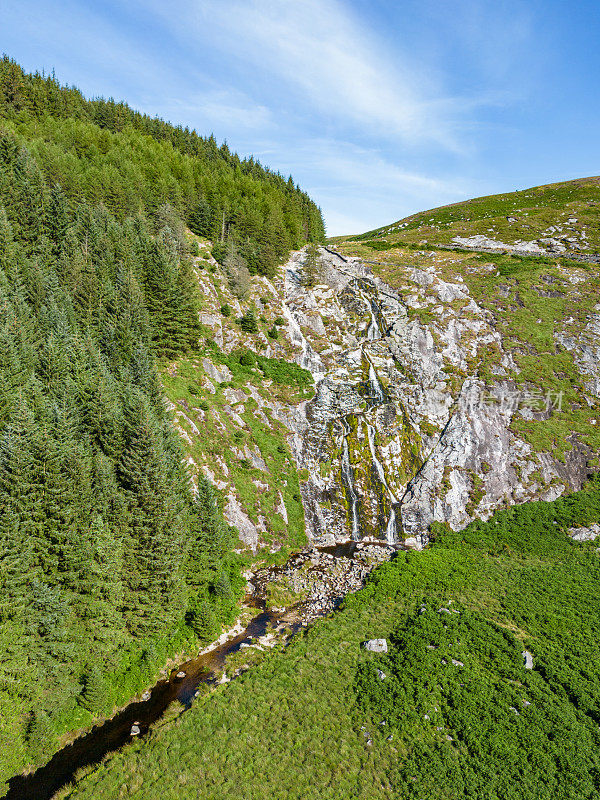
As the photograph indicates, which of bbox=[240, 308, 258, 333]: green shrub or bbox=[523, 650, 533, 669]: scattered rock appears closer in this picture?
bbox=[523, 650, 533, 669]: scattered rock

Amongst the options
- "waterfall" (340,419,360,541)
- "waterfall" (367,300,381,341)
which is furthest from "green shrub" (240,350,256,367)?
"waterfall" (367,300,381,341)

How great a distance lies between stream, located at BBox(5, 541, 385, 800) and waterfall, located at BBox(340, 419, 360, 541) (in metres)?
9.42

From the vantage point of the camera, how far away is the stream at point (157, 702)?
17547 mm

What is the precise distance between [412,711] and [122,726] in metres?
16.9

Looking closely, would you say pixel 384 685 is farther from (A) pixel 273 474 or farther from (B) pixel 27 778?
(A) pixel 273 474

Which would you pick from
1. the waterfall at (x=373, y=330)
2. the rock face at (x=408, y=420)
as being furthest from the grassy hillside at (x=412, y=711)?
the waterfall at (x=373, y=330)

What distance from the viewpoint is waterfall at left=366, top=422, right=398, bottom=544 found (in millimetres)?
41469

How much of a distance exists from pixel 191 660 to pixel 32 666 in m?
10.8

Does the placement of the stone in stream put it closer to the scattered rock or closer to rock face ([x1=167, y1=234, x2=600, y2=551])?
the scattered rock

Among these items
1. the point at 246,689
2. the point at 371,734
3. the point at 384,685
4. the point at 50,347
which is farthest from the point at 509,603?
the point at 50,347

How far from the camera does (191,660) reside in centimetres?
2586

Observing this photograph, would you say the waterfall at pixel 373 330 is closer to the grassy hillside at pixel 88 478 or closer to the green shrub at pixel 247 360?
the grassy hillside at pixel 88 478

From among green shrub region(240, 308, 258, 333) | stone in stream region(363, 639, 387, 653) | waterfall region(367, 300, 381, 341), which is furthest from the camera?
waterfall region(367, 300, 381, 341)

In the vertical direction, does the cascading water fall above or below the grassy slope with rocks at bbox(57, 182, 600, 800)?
above
